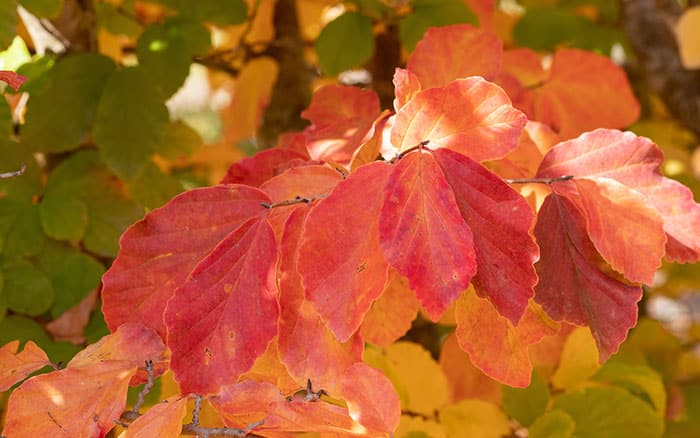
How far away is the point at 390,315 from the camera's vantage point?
0.60 metres

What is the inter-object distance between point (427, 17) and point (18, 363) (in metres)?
0.55

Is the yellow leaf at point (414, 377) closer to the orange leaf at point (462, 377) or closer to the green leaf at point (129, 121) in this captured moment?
the orange leaf at point (462, 377)

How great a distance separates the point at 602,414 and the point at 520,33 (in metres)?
0.61

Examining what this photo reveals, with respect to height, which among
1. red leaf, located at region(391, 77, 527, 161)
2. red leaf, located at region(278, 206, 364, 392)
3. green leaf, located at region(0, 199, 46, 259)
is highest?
red leaf, located at region(391, 77, 527, 161)

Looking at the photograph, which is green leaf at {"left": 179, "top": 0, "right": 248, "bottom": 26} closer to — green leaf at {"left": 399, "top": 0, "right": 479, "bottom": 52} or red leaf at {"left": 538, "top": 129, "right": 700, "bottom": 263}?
green leaf at {"left": 399, "top": 0, "right": 479, "bottom": 52}

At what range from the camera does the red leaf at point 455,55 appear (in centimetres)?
65

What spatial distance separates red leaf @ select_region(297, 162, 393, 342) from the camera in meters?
0.47

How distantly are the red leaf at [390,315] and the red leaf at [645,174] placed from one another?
0.49 ft

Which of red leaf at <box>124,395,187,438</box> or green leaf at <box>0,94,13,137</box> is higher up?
green leaf at <box>0,94,13,137</box>

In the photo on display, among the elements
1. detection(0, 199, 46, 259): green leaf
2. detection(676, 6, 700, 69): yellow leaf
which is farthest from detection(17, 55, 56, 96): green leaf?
detection(676, 6, 700, 69): yellow leaf

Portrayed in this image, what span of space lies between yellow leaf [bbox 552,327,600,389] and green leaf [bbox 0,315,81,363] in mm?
454

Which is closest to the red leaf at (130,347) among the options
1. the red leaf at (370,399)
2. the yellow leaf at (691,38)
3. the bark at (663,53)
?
the red leaf at (370,399)

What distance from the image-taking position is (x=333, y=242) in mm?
471

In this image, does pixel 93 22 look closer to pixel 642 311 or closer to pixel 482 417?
pixel 482 417
